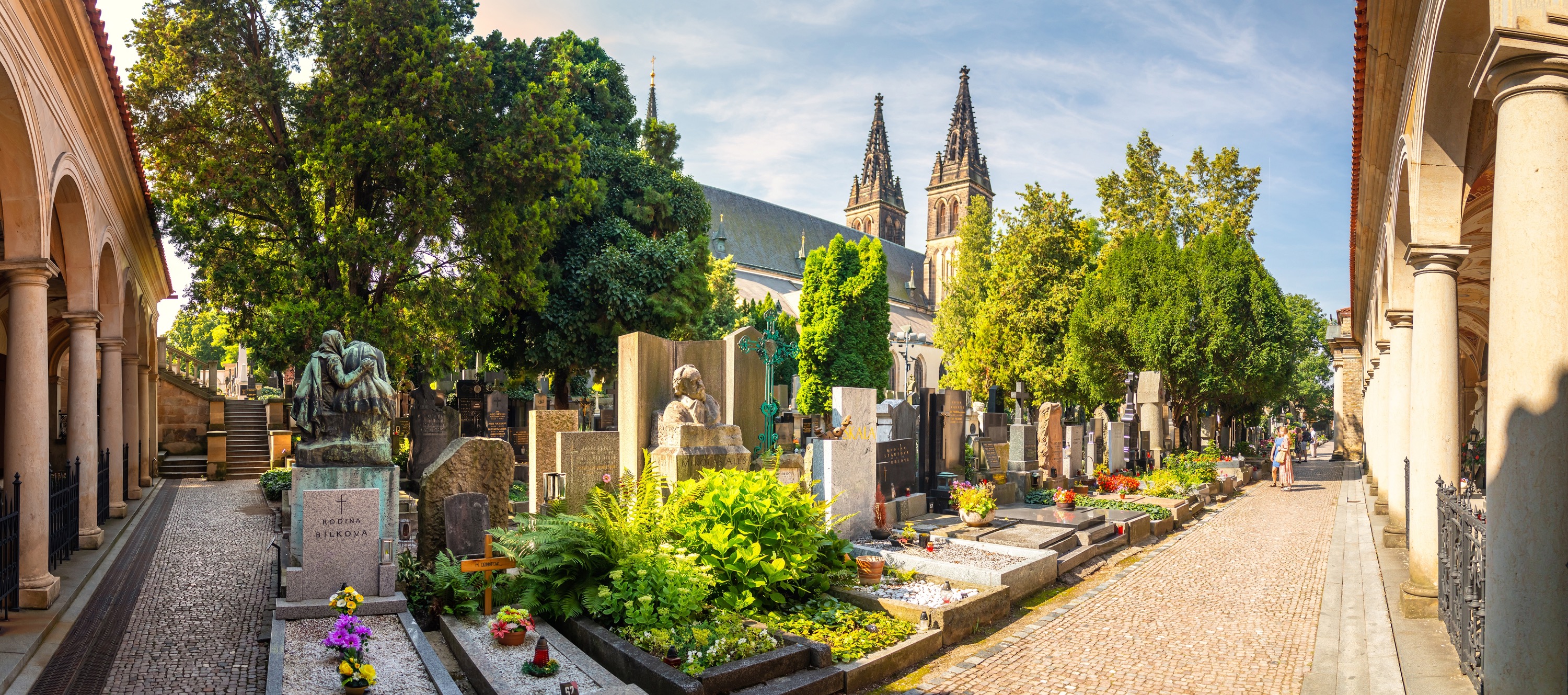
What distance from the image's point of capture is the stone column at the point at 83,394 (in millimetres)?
10047

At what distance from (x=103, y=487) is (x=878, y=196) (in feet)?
253

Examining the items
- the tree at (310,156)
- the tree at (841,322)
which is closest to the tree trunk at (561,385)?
the tree at (310,156)

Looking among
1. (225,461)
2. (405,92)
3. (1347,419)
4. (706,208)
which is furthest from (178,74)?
(1347,419)

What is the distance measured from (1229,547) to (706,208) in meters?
16.7

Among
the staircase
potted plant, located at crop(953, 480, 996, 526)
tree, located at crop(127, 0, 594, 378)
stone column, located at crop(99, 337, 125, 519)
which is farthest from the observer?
the staircase

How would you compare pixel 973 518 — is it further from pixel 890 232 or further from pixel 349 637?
pixel 890 232

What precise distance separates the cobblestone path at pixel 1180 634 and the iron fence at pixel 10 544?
759 cm

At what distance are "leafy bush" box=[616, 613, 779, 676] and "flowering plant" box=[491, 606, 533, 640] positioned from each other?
2.29 feet

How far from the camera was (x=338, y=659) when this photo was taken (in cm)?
608

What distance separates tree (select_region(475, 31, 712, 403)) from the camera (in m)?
21.4

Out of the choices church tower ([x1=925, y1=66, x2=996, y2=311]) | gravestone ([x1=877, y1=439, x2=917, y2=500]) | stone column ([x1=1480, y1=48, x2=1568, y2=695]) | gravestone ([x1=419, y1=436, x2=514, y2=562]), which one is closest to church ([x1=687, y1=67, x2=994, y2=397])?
church tower ([x1=925, y1=66, x2=996, y2=311])

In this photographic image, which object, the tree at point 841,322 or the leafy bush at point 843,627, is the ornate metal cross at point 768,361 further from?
the tree at point 841,322

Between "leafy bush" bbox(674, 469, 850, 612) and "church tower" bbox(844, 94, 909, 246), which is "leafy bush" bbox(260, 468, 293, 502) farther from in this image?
"church tower" bbox(844, 94, 909, 246)

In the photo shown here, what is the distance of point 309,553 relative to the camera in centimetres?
741
